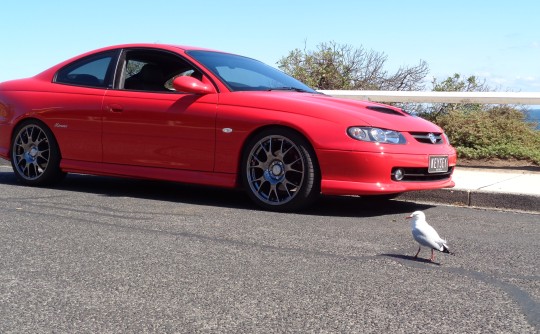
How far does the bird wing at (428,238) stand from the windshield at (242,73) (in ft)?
9.02

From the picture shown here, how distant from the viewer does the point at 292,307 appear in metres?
3.40

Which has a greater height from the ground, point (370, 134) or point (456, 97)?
point (456, 97)

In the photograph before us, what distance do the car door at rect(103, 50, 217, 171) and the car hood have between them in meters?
0.34

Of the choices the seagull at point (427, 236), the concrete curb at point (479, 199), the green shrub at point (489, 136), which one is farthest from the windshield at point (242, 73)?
the green shrub at point (489, 136)

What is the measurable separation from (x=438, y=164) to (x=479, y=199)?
799mm

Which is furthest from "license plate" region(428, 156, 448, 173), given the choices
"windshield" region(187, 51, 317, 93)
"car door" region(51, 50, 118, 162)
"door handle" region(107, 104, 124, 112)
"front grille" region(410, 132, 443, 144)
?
"car door" region(51, 50, 118, 162)

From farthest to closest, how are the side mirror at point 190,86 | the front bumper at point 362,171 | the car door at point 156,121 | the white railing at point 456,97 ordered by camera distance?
1. the white railing at point 456,97
2. the car door at point 156,121
3. the side mirror at point 190,86
4. the front bumper at point 362,171

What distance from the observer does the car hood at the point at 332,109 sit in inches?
236

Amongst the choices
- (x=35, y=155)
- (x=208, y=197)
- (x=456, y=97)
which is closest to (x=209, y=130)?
(x=208, y=197)

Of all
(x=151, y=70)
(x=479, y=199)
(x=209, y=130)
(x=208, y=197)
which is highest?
(x=151, y=70)

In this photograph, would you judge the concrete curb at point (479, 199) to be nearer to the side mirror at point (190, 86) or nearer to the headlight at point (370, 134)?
the headlight at point (370, 134)

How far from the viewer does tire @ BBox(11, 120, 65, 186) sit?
737 centimetres

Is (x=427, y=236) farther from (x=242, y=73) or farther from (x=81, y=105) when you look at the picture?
(x=81, y=105)

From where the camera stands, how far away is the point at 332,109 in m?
6.07
